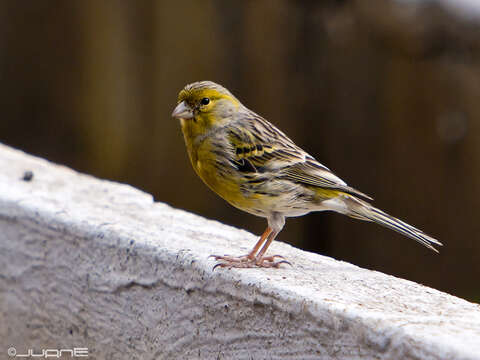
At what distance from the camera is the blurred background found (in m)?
6.17

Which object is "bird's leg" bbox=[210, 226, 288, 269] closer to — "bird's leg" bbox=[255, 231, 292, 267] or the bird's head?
"bird's leg" bbox=[255, 231, 292, 267]

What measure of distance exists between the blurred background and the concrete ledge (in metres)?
3.03

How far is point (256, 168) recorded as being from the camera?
351 centimetres

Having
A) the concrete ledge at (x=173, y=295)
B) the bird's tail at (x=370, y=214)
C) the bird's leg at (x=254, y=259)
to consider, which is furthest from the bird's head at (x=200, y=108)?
the bird's tail at (x=370, y=214)

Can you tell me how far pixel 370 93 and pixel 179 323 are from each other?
3.95 metres

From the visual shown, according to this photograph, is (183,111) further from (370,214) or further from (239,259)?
(370,214)

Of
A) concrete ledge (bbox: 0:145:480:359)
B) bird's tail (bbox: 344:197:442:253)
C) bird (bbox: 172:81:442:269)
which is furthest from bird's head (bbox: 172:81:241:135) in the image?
bird's tail (bbox: 344:197:442:253)

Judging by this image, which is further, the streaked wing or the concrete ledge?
the streaked wing

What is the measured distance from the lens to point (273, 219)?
3.52 metres

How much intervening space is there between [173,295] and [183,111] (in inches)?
37.7

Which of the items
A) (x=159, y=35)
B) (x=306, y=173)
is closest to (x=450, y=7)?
(x=159, y=35)

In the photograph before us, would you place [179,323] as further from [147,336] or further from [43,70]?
[43,70]

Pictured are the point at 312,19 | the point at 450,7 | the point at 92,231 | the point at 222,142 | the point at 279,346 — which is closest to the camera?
the point at 279,346

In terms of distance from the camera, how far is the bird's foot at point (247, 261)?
291 cm
